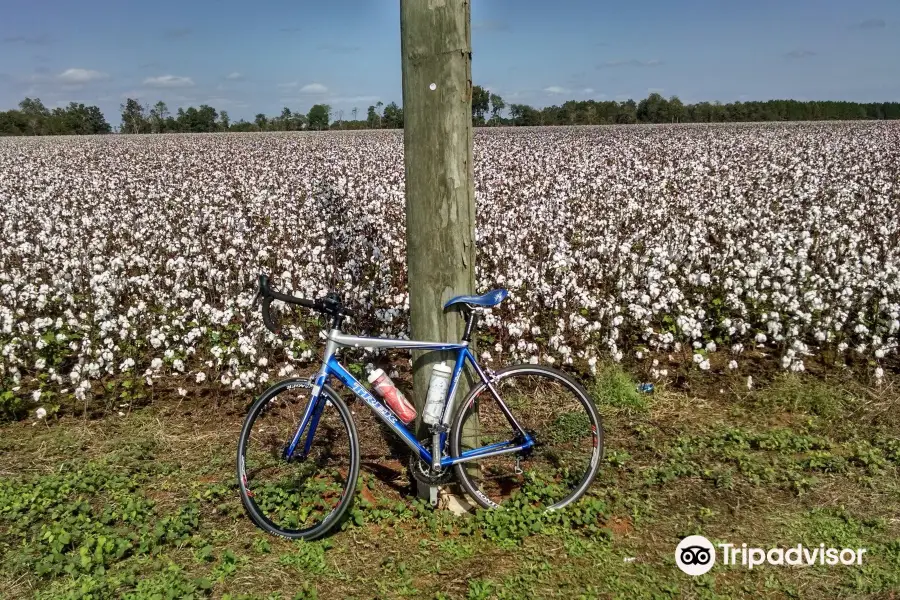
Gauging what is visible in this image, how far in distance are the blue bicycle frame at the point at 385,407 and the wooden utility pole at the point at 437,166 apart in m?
0.17

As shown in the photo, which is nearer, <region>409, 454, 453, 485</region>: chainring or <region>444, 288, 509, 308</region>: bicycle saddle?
<region>444, 288, 509, 308</region>: bicycle saddle

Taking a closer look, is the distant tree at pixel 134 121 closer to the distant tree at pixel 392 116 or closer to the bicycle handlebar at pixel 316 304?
the distant tree at pixel 392 116

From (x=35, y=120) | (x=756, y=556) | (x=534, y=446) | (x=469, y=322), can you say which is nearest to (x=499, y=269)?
(x=534, y=446)

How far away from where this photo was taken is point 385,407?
429 centimetres

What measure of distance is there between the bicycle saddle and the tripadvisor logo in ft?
6.25

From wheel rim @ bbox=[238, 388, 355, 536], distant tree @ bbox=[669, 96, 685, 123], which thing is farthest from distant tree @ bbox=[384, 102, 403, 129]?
wheel rim @ bbox=[238, 388, 355, 536]

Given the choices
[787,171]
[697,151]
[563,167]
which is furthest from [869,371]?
[697,151]

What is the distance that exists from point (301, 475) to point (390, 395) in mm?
1054

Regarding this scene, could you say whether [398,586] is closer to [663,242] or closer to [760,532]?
[760,532]

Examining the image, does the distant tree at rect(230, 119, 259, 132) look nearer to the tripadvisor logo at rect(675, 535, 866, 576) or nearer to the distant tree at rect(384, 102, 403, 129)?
the distant tree at rect(384, 102, 403, 129)

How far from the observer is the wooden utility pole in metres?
3.96

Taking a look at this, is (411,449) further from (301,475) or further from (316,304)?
(316,304)

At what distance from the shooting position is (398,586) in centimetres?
377

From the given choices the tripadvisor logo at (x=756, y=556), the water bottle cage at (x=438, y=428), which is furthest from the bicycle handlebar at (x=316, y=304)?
the tripadvisor logo at (x=756, y=556)
